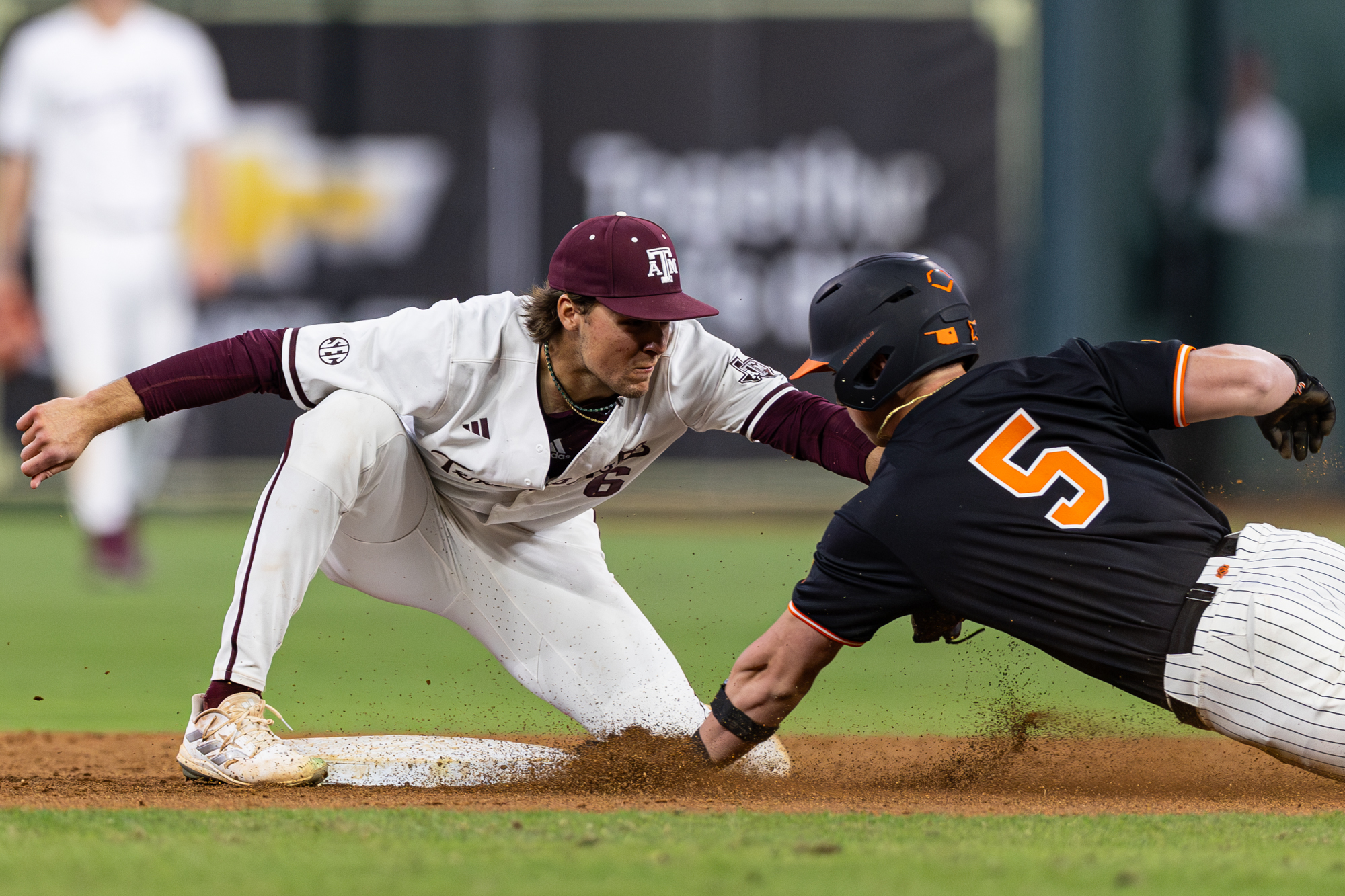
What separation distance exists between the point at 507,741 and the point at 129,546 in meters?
5.47

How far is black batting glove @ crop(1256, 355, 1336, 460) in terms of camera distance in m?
3.35

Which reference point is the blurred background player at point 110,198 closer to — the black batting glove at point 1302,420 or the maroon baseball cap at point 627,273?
the maroon baseball cap at point 627,273

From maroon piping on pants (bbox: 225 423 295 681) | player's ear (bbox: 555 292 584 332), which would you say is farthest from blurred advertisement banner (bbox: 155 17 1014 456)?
maroon piping on pants (bbox: 225 423 295 681)

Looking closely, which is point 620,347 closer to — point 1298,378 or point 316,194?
point 1298,378

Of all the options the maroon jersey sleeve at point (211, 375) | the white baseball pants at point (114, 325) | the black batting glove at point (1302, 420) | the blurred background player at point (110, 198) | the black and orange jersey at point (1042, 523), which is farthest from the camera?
the blurred background player at point (110, 198)

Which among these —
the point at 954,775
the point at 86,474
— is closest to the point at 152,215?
the point at 86,474

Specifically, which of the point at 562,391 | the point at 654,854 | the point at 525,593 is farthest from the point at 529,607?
the point at 654,854

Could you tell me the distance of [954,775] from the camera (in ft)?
12.1

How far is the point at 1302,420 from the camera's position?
3428 millimetres

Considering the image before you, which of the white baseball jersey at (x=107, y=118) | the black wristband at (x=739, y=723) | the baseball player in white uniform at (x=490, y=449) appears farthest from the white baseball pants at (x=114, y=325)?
the black wristband at (x=739, y=723)

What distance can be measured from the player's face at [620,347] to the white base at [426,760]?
0.98 m

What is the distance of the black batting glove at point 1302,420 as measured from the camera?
335cm

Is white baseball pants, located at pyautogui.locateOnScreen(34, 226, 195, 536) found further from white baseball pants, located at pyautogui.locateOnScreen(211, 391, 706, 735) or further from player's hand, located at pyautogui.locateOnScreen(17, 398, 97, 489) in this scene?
player's hand, located at pyautogui.locateOnScreen(17, 398, 97, 489)

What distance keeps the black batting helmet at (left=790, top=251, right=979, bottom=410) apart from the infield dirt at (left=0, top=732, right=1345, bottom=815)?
92 cm
